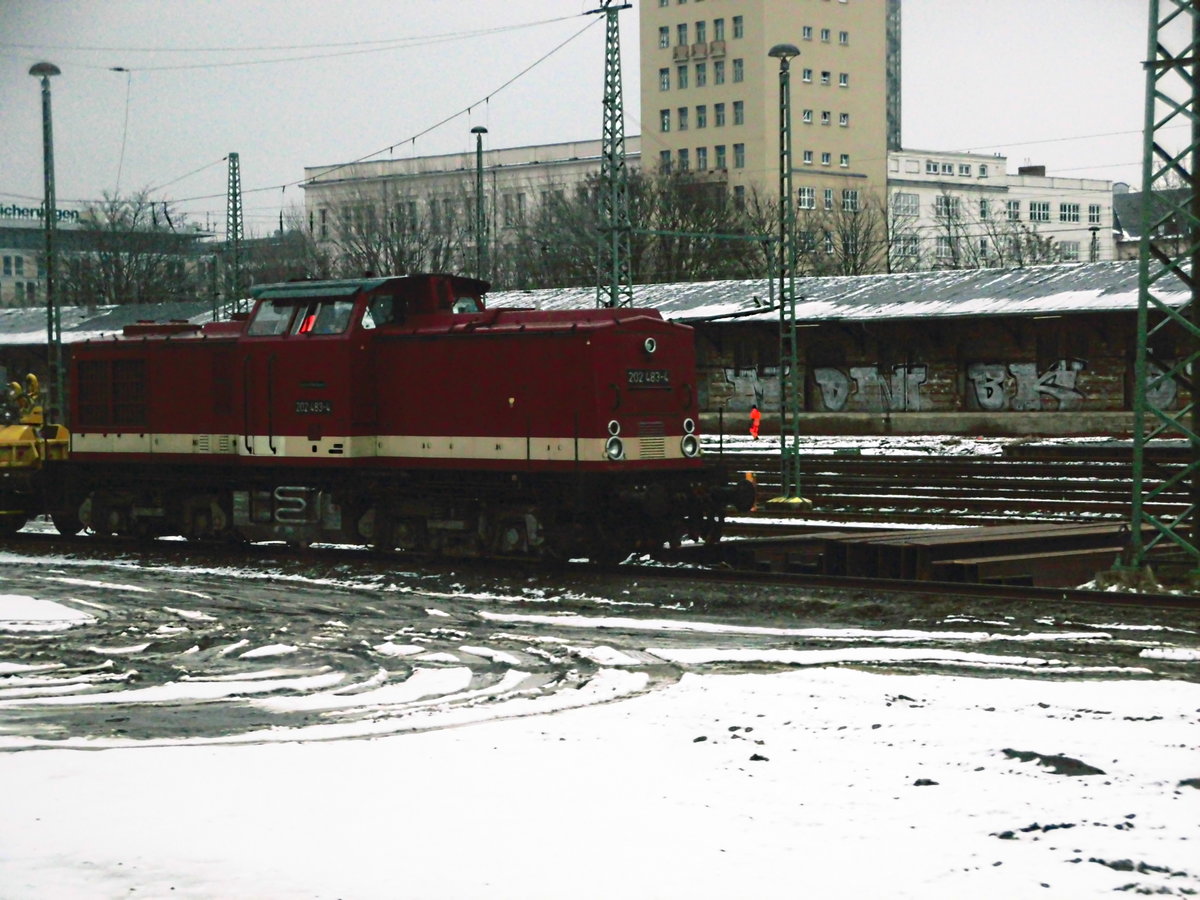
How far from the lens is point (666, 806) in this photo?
320 inches

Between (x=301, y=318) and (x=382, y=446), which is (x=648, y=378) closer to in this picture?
(x=382, y=446)

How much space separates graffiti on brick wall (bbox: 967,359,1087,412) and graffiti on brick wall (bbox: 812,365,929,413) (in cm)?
173

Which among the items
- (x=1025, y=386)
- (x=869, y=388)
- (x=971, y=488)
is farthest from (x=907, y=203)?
(x=971, y=488)

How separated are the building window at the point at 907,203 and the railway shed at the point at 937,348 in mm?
76989

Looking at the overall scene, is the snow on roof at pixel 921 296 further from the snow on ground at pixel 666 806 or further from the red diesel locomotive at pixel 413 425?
the snow on ground at pixel 666 806

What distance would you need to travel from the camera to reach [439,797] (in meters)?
8.35

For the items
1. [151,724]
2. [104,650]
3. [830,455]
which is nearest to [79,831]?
[151,724]

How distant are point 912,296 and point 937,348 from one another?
1789 mm

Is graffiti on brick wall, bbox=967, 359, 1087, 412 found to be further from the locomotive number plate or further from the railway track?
the locomotive number plate

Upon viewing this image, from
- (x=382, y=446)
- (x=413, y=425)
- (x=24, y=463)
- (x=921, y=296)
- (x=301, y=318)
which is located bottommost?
(x=24, y=463)

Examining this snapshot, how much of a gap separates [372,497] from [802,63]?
4212 inches

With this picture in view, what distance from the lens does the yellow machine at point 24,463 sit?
76.0 ft

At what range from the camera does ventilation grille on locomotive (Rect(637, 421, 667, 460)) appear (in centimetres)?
1786

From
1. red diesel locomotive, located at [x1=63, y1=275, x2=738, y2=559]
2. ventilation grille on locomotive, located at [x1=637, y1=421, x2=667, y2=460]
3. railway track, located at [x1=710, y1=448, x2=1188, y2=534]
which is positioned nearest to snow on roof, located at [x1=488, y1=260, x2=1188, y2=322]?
railway track, located at [x1=710, y1=448, x2=1188, y2=534]
